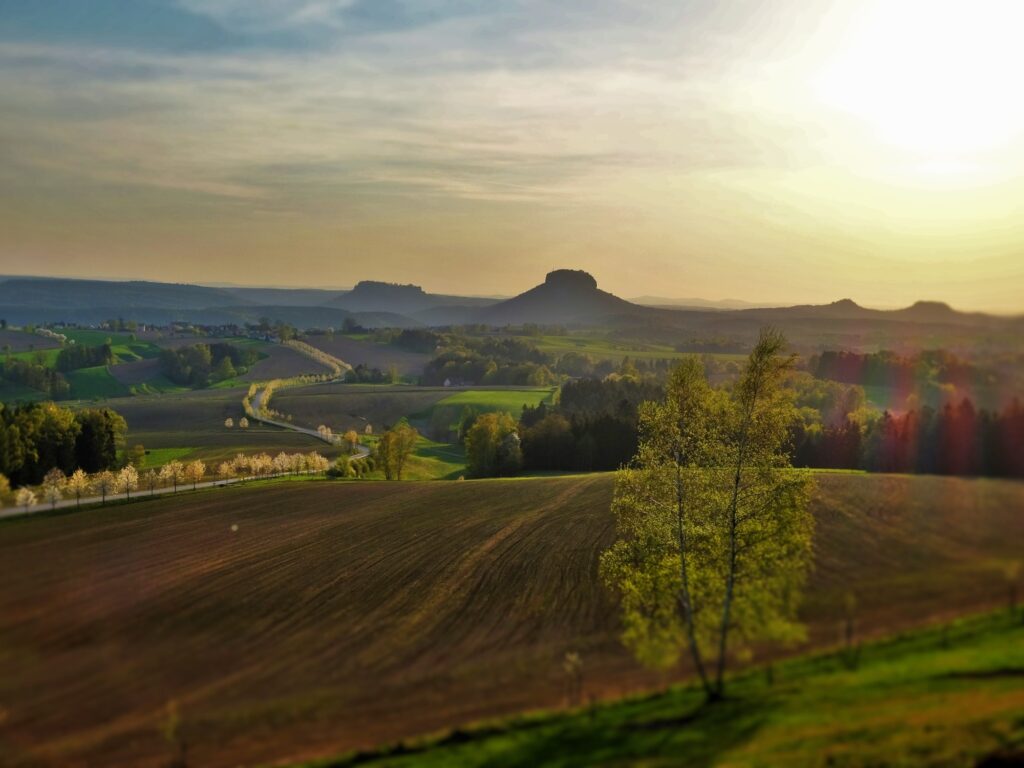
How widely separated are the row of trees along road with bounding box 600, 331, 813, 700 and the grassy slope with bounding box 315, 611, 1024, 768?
2185mm

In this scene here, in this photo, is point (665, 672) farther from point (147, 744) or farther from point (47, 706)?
point (47, 706)

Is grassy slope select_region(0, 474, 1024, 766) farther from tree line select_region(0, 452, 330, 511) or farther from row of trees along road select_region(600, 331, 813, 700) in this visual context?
tree line select_region(0, 452, 330, 511)

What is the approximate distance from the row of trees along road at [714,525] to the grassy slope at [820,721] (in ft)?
7.17

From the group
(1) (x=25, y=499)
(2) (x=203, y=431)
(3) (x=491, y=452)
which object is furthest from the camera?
(2) (x=203, y=431)

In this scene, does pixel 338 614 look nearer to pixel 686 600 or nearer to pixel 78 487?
pixel 686 600

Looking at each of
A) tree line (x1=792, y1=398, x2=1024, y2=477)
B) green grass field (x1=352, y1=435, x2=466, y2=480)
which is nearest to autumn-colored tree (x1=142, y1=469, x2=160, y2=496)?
green grass field (x1=352, y1=435, x2=466, y2=480)

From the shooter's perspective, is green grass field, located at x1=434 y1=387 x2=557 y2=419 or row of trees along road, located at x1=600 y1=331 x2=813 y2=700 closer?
row of trees along road, located at x1=600 y1=331 x2=813 y2=700

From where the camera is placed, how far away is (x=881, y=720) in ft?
65.5

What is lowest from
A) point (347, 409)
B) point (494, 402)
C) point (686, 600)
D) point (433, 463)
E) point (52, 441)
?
point (433, 463)

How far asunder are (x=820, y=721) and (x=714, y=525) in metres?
14.8

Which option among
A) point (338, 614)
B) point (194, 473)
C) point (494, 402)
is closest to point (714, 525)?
point (338, 614)

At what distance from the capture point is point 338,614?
128 feet

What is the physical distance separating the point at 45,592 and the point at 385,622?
18031mm

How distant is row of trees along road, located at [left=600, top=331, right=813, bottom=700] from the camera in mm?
29406
